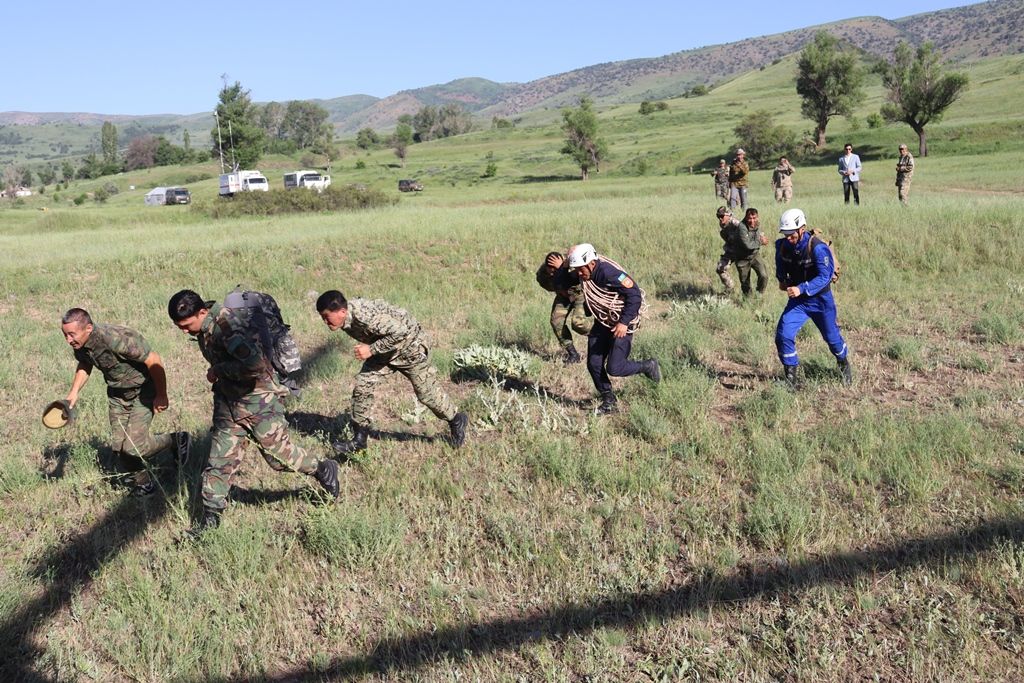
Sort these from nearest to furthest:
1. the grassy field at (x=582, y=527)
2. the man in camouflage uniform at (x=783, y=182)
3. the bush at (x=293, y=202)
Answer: the grassy field at (x=582, y=527) < the man in camouflage uniform at (x=783, y=182) < the bush at (x=293, y=202)

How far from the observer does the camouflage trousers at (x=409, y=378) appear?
19.6 ft

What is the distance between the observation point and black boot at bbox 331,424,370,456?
20.0ft

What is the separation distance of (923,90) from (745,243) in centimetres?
3750

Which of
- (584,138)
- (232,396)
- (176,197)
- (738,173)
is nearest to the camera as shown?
(232,396)

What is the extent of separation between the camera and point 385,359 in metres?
6.05

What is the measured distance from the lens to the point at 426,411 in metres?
7.34

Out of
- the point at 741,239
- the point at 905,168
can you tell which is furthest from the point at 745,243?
the point at 905,168

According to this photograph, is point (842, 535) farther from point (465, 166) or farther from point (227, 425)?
point (465, 166)

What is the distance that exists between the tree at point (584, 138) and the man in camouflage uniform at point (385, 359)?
1817 inches

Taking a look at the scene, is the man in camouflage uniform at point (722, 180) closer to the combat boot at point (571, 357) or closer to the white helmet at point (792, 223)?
the combat boot at point (571, 357)

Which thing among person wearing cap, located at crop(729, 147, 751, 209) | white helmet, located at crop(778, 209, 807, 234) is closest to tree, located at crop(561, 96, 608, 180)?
person wearing cap, located at crop(729, 147, 751, 209)

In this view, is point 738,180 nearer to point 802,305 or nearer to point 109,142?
point 802,305

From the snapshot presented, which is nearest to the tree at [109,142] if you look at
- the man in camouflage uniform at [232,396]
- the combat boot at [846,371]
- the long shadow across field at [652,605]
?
the man in camouflage uniform at [232,396]

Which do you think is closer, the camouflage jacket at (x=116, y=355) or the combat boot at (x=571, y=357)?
the camouflage jacket at (x=116, y=355)
